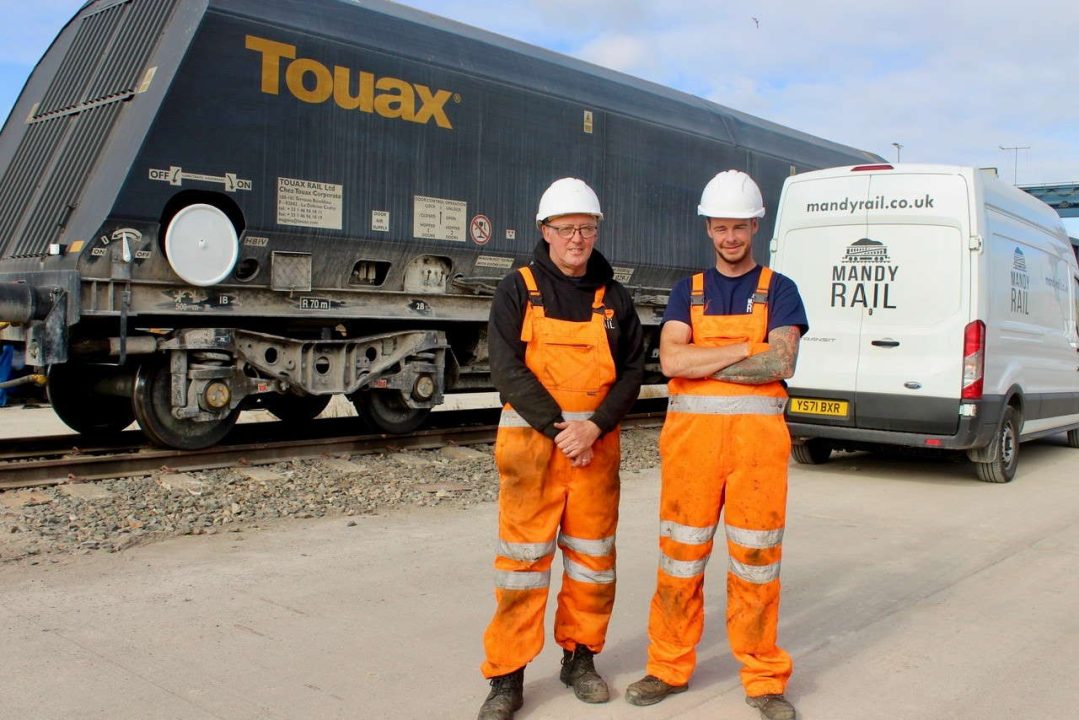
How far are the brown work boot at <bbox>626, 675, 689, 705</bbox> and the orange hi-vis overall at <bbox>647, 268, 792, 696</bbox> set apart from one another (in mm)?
37

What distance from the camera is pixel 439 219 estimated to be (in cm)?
992

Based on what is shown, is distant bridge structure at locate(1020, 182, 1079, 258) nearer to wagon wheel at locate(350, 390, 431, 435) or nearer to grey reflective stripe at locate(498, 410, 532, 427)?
wagon wheel at locate(350, 390, 431, 435)

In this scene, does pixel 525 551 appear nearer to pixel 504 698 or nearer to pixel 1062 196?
pixel 504 698

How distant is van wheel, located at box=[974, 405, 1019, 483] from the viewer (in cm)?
895

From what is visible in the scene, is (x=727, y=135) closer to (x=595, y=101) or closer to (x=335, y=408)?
(x=595, y=101)

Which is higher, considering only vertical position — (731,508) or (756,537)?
(731,508)

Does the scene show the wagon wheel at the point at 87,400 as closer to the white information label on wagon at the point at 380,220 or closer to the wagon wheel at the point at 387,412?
the wagon wheel at the point at 387,412

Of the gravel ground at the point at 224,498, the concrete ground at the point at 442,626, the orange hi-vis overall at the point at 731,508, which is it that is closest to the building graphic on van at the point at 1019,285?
the concrete ground at the point at 442,626

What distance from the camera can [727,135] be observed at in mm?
13680

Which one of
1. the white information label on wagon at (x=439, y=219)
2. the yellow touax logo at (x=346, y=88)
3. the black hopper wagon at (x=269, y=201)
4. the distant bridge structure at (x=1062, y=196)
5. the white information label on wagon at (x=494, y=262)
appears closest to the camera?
the black hopper wagon at (x=269, y=201)

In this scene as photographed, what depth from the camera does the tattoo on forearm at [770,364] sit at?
379cm

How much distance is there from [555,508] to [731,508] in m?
0.67

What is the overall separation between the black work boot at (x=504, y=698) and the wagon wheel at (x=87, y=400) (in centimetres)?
644

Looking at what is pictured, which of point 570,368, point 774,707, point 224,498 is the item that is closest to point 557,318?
point 570,368
